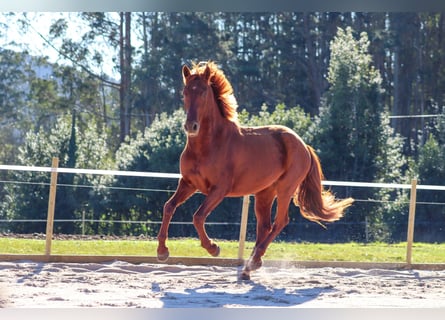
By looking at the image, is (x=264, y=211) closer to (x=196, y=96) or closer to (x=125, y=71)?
(x=196, y=96)

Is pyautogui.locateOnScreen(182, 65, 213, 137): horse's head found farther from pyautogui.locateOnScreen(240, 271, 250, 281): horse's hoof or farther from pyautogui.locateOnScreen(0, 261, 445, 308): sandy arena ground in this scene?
pyautogui.locateOnScreen(240, 271, 250, 281): horse's hoof

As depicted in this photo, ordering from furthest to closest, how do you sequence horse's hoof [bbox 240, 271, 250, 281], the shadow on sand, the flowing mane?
horse's hoof [bbox 240, 271, 250, 281] < the flowing mane < the shadow on sand

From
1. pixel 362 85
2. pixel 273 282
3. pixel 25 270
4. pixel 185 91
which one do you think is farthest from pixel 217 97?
pixel 362 85

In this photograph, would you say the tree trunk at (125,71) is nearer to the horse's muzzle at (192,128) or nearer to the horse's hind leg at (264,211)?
the horse's hind leg at (264,211)

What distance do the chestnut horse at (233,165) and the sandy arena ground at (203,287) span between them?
1.31 feet

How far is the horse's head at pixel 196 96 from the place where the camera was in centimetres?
690

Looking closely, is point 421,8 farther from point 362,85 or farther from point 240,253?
point 362,85

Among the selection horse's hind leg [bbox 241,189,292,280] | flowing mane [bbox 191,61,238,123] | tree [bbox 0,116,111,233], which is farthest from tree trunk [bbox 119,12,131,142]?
flowing mane [bbox 191,61,238,123]

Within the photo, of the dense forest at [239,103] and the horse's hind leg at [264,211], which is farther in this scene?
the dense forest at [239,103]

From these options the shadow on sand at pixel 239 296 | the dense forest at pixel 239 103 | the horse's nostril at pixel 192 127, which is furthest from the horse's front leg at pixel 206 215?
the dense forest at pixel 239 103

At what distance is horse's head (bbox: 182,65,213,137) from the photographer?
6902 millimetres

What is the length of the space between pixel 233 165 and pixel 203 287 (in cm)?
110

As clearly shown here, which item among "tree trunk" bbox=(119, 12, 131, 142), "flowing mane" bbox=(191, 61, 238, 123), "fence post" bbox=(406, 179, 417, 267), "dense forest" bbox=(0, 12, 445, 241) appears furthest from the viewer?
"tree trunk" bbox=(119, 12, 131, 142)

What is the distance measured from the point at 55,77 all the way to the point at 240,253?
21346 millimetres
